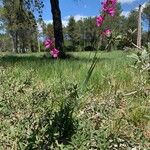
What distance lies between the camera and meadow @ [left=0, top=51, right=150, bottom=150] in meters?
4.61

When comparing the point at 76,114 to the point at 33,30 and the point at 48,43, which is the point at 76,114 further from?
the point at 33,30

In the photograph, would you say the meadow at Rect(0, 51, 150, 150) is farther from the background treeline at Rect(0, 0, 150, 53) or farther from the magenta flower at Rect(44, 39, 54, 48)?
the background treeline at Rect(0, 0, 150, 53)

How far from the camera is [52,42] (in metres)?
4.60

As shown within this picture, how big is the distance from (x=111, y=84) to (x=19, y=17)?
58.1ft

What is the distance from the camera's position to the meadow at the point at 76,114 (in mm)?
4605

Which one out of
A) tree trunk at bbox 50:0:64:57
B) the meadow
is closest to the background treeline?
tree trunk at bbox 50:0:64:57

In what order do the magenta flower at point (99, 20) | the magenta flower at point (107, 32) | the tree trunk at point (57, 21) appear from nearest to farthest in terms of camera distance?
1. the magenta flower at point (99, 20)
2. the magenta flower at point (107, 32)
3. the tree trunk at point (57, 21)

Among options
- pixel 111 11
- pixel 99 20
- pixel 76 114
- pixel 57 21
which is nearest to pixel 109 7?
pixel 111 11

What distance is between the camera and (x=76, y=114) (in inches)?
213

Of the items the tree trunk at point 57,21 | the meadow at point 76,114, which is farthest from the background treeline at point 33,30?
the meadow at point 76,114

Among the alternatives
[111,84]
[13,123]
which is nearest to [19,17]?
[111,84]

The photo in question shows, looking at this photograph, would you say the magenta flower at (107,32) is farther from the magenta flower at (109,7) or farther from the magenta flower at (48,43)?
the magenta flower at (48,43)

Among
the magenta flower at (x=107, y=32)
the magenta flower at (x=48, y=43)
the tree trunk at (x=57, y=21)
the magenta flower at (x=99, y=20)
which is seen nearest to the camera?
the magenta flower at (x=99, y=20)

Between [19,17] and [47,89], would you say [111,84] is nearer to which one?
[47,89]
